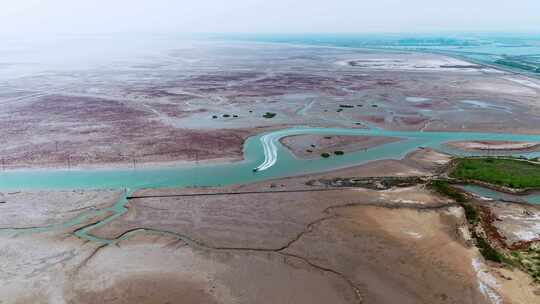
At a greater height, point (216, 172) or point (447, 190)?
point (216, 172)

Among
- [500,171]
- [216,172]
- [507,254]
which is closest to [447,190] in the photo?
[500,171]

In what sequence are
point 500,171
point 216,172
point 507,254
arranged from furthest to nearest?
point 216,172 → point 500,171 → point 507,254

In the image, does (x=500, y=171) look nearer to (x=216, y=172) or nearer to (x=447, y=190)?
(x=447, y=190)

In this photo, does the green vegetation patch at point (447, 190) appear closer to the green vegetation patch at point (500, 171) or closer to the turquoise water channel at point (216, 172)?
the green vegetation patch at point (500, 171)

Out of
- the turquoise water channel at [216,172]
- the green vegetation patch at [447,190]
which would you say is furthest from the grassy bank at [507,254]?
the turquoise water channel at [216,172]

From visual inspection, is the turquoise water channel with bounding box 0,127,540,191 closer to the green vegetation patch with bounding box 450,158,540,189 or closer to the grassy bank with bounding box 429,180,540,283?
the green vegetation patch with bounding box 450,158,540,189

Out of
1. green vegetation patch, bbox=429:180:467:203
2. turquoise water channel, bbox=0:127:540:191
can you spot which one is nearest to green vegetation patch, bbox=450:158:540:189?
green vegetation patch, bbox=429:180:467:203

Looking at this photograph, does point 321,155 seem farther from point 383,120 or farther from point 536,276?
point 536,276

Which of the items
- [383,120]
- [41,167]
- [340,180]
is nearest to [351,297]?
[340,180]

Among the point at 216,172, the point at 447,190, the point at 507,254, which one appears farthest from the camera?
the point at 216,172
